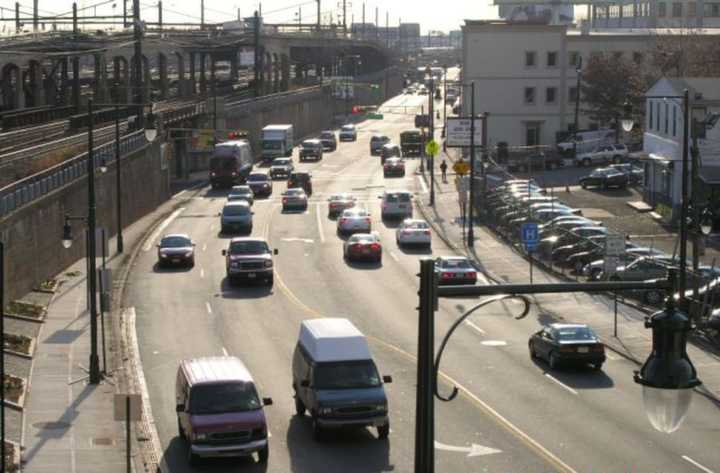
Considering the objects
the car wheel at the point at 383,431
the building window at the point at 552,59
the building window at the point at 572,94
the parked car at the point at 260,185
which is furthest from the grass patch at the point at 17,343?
the building window at the point at 572,94

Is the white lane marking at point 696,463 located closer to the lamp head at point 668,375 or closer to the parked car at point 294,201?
the lamp head at point 668,375

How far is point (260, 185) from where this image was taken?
79500 mm

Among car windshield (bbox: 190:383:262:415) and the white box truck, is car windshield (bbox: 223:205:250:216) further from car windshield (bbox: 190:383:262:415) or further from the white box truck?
the white box truck

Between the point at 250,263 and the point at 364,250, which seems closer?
the point at 250,263

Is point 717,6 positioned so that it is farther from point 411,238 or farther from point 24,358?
point 24,358

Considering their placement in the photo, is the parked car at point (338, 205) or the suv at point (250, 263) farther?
the parked car at point (338, 205)

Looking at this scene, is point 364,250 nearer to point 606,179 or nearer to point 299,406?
point 299,406

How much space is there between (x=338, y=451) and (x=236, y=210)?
1474 inches

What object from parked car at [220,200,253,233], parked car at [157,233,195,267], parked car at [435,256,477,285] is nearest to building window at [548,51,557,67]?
parked car at [220,200,253,233]

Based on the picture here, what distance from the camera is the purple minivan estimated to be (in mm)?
25234

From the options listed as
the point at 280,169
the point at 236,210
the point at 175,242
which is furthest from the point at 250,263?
the point at 280,169

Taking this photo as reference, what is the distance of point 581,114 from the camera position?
106 metres

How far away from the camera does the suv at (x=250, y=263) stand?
4916 cm

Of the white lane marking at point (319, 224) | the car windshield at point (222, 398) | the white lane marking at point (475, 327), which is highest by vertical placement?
the car windshield at point (222, 398)
